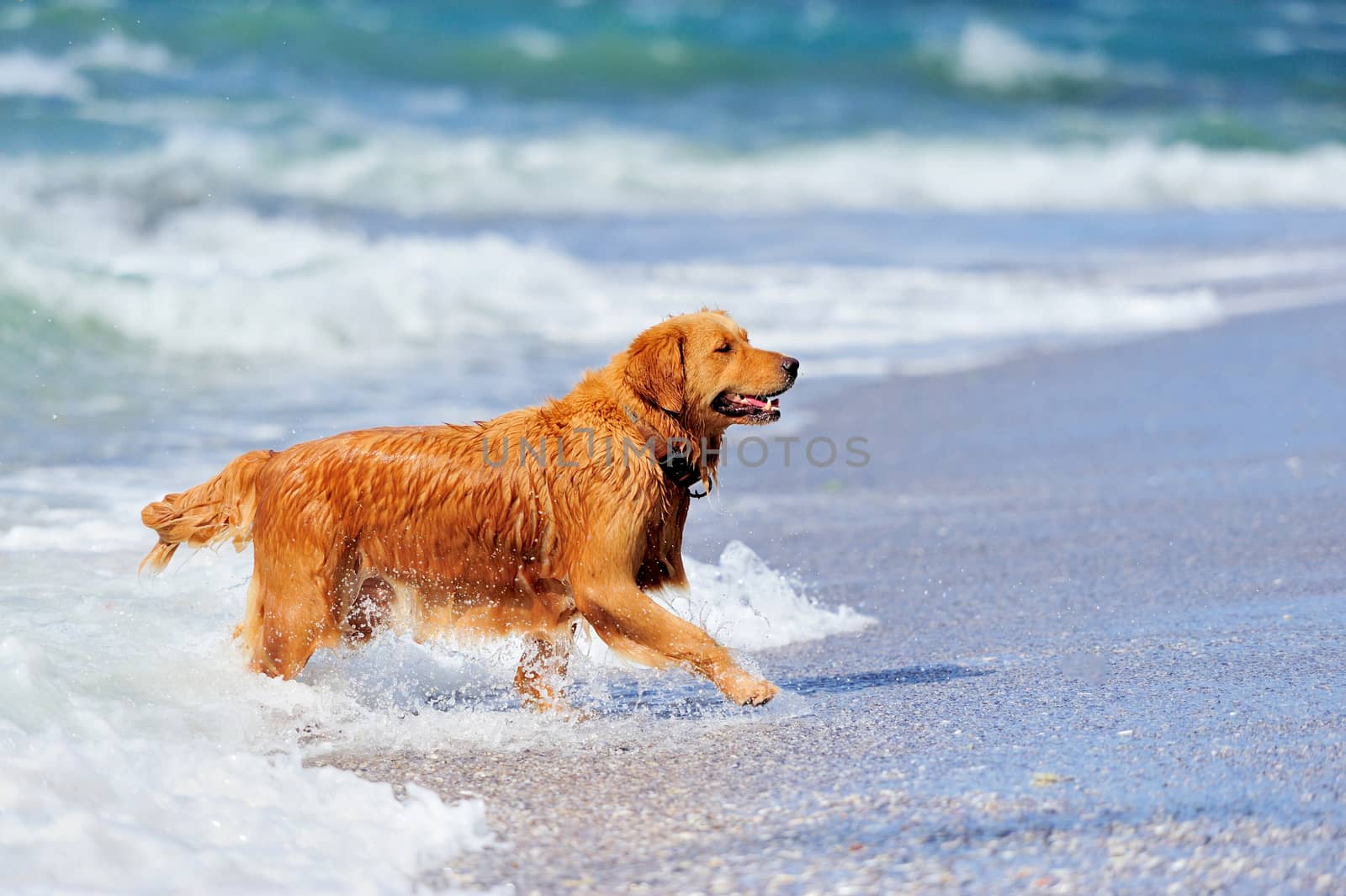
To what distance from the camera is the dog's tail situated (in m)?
5.36

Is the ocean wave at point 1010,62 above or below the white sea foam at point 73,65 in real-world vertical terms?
above

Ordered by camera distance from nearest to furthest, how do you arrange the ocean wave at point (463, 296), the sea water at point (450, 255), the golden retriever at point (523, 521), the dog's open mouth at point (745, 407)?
the sea water at point (450, 255) < the golden retriever at point (523, 521) < the dog's open mouth at point (745, 407) < the ocean wave at point (463, 296)

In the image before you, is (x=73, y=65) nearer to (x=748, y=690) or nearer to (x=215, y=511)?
(x=215, y=511)

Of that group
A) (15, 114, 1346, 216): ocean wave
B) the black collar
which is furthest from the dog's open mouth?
(15, 114, 1346, 216): ocean wave

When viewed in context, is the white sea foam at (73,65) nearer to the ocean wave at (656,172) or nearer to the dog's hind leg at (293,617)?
the ocean wave at (656,172)

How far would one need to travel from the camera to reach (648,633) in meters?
4.87

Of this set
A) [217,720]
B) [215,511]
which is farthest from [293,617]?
[215,511]

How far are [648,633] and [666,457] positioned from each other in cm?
59

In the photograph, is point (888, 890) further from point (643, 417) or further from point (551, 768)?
point (643, 417)

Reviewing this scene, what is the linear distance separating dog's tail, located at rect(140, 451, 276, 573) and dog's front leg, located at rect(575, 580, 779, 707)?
133 centimetres

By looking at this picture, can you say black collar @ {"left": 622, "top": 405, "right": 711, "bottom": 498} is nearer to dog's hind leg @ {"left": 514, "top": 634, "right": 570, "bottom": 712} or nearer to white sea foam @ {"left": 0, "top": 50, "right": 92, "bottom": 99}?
dog's hind leg @ {"left": 514, "top": 634, "right": 570, "bottom": 712}

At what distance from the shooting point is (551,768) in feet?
14.4

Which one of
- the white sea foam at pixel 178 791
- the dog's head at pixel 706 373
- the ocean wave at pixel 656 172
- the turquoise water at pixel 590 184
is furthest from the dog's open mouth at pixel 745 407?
the ocean wave at pixel 656 172

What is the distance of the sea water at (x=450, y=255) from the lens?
180 inches
